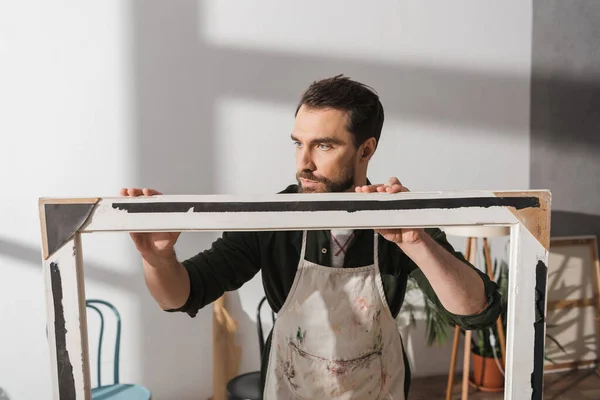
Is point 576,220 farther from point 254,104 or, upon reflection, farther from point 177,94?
point 177,94

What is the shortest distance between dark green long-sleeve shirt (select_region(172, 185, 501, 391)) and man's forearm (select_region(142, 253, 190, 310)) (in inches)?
1.1

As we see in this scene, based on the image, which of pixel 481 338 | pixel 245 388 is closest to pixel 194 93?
pixel 245 388

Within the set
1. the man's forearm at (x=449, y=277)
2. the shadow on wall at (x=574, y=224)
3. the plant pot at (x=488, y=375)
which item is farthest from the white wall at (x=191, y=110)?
the man's forearm at (x=449, y=277)

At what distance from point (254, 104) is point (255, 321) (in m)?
1.02

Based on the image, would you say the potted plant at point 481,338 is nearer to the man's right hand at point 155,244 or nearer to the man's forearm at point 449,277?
the man's forearm at point 449,277

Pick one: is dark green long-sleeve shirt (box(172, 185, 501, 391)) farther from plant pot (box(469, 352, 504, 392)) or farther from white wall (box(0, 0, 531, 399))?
plant pot (box(469, 352, 504, 392))

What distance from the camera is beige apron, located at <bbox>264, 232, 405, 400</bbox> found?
100 cm

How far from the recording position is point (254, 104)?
2211 millimetres

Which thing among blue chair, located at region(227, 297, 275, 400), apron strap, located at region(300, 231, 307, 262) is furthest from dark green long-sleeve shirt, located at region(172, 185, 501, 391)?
blue chair, located at region(227, 297, 275, 400)

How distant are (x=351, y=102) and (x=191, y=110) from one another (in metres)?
1.31

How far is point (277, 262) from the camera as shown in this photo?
1.11m

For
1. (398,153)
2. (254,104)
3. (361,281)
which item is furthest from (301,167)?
(398,153)

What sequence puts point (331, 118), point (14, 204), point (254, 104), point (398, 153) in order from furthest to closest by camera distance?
1. point (398, 153)
2. point (254, 104)
3. point (14, 204)
4. point (331, 118)

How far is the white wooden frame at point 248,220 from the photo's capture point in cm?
65
